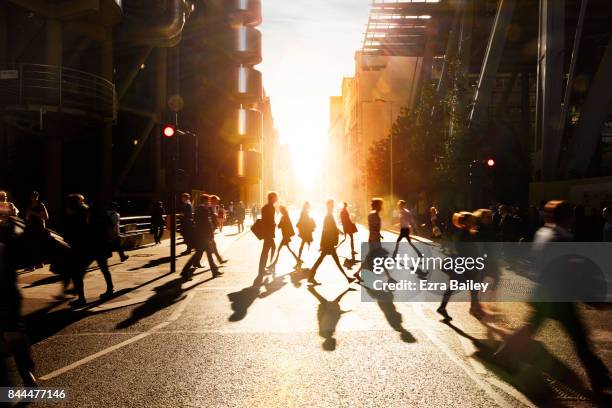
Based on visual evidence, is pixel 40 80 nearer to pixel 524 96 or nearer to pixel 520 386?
pixel 520 386

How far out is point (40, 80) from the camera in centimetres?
2452

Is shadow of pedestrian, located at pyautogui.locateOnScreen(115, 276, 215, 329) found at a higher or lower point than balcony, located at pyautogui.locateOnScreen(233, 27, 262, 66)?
lower

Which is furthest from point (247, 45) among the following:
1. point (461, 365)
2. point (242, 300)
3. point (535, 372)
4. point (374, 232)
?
point (535, 372)

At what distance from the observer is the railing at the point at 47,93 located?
23484mm

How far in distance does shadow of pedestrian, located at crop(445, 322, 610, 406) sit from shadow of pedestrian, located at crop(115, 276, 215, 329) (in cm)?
464

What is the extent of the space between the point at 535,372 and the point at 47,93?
79.7ft

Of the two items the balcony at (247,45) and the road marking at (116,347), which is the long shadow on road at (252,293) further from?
the balcony at (247,45)

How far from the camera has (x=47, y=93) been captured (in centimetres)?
2448

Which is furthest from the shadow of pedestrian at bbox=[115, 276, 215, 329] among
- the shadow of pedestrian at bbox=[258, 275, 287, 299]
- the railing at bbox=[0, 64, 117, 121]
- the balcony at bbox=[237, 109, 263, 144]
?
the balcony at bbox=[237, 109, 263, 144]

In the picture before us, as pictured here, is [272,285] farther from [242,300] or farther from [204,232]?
[204,232]

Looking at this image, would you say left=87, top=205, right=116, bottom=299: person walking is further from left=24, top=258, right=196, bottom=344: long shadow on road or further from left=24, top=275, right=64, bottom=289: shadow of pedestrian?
left=24, top=275, right=64, bottom=289: shadow of pedestrian

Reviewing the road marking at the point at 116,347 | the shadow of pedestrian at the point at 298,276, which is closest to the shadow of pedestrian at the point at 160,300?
the road marking at the point at 116,347

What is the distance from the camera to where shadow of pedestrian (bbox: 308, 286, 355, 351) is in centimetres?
652

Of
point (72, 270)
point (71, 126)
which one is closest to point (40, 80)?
point (71, 126)
